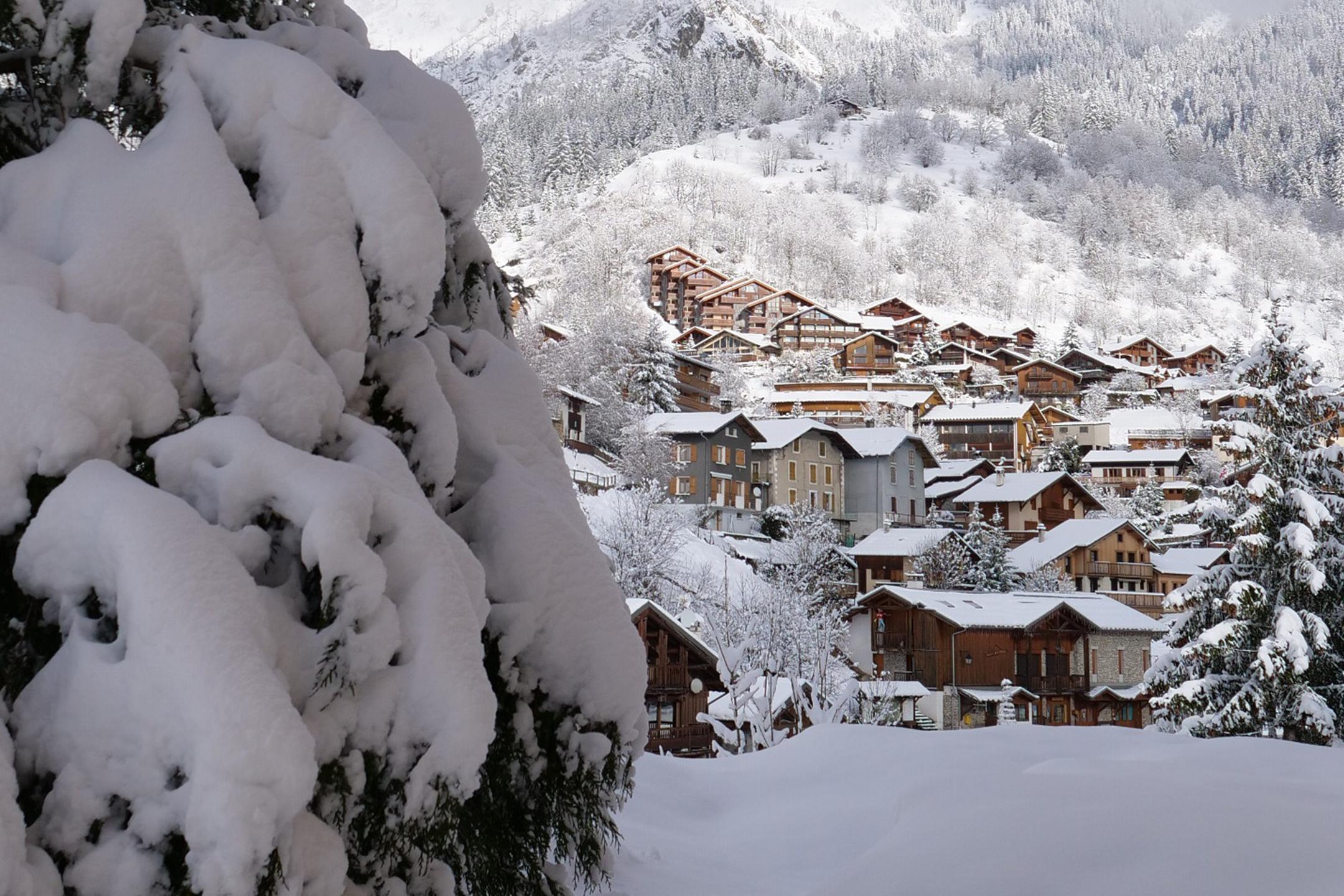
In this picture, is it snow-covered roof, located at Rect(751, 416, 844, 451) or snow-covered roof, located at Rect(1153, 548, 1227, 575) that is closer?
snow-covered roof, located at Rect(1153, 548, 1227, 575)

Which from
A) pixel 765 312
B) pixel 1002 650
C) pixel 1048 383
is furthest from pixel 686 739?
pixel 765 312

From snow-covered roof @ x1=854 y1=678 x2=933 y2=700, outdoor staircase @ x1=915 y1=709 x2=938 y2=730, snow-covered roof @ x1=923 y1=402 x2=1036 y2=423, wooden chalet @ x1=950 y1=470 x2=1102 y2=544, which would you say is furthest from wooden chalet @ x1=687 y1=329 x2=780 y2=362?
snow-covered roof @ x1=854 y1=678 x2=933 y2=700

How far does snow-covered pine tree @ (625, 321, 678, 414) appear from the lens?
53.8 metres

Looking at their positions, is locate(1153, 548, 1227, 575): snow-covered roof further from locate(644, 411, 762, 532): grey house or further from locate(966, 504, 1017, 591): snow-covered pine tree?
locate(644, 411, 762, 532): grey house

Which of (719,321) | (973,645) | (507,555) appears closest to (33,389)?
(507,555)

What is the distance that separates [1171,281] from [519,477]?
410ft

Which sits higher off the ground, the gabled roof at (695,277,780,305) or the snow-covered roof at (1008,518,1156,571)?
the gabled roof at (695,277,780,305)

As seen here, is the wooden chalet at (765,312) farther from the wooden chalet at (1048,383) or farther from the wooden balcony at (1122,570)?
the wooden balcony at (1122,570)

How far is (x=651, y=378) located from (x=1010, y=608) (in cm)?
2426

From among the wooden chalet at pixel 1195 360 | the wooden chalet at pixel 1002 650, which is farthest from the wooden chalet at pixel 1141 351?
the wooden chalet at pixel 1002 650

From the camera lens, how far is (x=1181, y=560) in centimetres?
4453

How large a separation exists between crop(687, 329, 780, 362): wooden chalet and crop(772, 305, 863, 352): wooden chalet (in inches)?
64.4

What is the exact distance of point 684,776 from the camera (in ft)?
29.6

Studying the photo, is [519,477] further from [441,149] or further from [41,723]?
[41,723]
